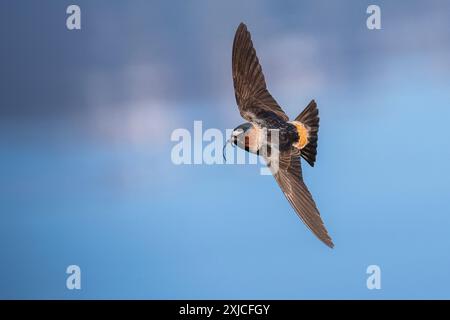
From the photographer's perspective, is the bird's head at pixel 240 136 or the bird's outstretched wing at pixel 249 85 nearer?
the bird's head at pixel 240 136

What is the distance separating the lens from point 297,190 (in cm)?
235

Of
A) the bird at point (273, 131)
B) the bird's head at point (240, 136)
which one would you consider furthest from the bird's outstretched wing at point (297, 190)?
the bird's head at point (240, 136)

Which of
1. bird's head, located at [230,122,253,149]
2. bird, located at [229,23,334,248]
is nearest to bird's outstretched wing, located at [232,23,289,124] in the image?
bird, located at [229,23,334,248]

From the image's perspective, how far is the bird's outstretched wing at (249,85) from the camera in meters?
2.57

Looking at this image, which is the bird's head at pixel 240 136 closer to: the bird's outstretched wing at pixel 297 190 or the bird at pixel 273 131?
the bird at pixel 273 131

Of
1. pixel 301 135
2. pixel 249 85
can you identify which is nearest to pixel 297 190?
pixel 301 135

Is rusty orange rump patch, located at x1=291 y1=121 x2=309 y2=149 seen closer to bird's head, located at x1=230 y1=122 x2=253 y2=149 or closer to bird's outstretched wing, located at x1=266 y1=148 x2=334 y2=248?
bird's outstretched wing, located at x1=266 y1=148 x2=334 y2=248

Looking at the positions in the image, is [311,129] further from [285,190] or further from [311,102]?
[285,190]

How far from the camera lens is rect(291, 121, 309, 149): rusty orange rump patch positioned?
2496mm

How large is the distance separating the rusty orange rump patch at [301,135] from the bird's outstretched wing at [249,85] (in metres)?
0.08

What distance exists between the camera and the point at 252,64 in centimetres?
260

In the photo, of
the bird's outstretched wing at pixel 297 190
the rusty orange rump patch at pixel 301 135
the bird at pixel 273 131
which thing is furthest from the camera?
the rusty orange rump patch at pixel 301 135

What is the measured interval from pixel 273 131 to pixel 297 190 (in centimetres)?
29

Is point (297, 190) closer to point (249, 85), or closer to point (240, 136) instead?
point (240, 136)
